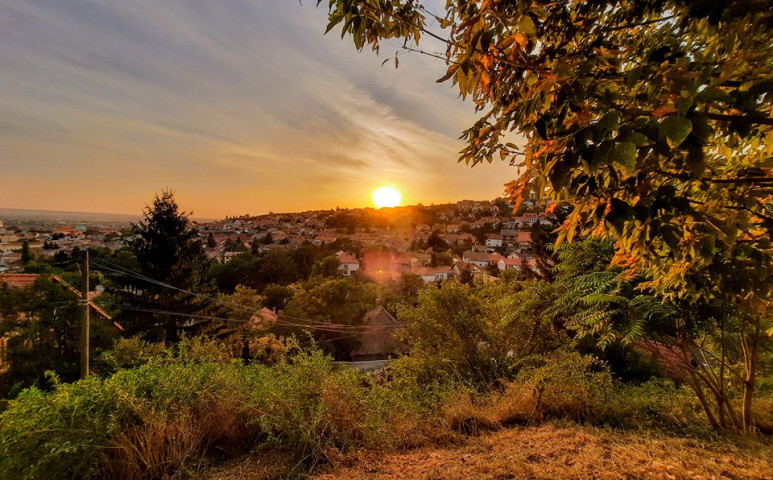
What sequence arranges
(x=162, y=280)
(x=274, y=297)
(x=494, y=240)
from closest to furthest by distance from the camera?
1. (x=162, y=280)
2. (x=274, y=297)
3. (x=494, y=240)

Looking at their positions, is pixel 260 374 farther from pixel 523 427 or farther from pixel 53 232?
pixel 53 232

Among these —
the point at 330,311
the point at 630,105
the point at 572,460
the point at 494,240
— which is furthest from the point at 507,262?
the point at 630,105

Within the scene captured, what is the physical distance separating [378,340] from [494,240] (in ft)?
172

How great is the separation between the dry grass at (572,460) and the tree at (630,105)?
1.75m

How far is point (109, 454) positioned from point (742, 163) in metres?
4.96

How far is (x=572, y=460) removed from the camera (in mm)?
2801

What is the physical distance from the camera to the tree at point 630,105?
3.03 ft

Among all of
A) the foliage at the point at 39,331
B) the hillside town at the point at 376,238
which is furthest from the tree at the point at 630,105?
the foliage at the point at 39,331

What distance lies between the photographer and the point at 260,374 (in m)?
4.02

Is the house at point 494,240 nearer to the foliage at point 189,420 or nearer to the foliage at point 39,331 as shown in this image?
the foliage at point 39,331

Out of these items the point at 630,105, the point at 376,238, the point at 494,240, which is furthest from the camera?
the point at 376,238

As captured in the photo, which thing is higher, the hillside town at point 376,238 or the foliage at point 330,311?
the hillside town at point 376,238

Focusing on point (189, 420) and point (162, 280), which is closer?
point (189, 420)

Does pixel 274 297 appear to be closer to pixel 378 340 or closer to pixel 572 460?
pixel 378 340
